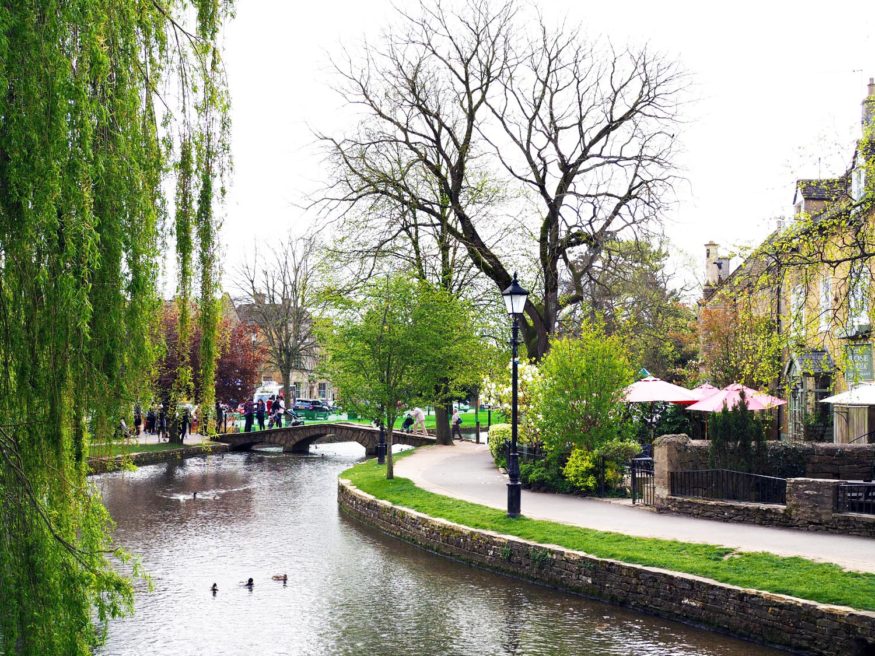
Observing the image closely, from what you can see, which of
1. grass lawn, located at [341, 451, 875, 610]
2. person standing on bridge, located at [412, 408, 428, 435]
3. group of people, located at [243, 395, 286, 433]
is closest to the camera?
grass lawn, located at [341, 451, 875, 610]

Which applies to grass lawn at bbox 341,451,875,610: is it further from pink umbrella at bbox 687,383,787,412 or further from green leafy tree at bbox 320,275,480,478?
pink umbrella at bbox 687,383,787,412

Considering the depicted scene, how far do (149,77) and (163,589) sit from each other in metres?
10.1

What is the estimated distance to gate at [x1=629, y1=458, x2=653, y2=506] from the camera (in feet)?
62.8

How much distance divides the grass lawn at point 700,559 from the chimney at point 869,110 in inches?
281

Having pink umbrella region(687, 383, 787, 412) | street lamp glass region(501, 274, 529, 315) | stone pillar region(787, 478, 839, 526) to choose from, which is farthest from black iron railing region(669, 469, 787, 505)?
street lamp glass region(501, 274, 529, 315)

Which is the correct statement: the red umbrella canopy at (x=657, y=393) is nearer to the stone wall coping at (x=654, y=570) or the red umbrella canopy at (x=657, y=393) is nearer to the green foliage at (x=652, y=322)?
the stone wall coping at (x=654, y=570)

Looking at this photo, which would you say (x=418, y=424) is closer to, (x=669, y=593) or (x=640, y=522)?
(x=640, y=522)

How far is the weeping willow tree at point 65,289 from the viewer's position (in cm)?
555

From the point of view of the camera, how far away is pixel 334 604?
44.9 ft

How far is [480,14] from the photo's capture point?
29.8 metres

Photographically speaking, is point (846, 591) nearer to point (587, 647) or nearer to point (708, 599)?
point (708, 599)

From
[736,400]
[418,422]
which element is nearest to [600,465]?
[736,400]

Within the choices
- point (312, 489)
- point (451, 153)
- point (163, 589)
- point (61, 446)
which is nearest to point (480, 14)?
point (451, 153)

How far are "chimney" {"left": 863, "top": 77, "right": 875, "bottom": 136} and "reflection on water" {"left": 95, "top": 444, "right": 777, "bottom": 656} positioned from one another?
8.61 metres
